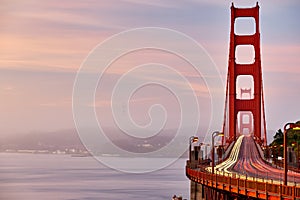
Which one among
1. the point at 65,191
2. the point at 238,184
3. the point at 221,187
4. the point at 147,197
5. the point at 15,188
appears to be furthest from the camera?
the point at 15,188

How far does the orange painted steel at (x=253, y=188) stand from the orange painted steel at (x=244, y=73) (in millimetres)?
70002

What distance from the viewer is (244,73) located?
137 metres

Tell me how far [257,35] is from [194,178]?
7995cm

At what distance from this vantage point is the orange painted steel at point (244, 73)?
128750 millimetres

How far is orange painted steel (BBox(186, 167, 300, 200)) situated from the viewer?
1432 inches

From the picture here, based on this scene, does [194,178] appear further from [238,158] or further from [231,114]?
[231,114]

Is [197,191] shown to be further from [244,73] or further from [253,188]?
[244,73]

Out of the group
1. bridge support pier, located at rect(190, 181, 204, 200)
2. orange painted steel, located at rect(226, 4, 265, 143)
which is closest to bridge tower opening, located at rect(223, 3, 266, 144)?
orange painted steel, located at rect(226, 4, 265, 143)

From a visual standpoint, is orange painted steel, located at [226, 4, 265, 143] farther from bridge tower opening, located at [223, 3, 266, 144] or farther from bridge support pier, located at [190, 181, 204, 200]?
bridge support pier, located at [190, 181, 204, 200]

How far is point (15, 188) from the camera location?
18512 centimetres

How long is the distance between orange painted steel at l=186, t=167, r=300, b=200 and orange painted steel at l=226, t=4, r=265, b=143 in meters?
70.0

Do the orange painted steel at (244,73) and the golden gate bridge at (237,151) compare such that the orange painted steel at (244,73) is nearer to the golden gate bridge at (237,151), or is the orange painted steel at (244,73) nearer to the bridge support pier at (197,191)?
the golden gate bridge at (237,151)

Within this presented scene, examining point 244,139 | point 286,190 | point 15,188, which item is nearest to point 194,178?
point 286,190

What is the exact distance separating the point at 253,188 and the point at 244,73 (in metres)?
96.4
